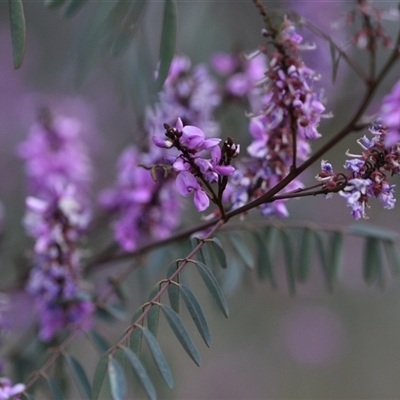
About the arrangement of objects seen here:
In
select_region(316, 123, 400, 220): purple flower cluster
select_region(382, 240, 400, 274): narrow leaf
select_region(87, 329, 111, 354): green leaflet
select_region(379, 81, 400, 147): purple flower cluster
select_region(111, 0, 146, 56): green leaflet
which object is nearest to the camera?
select_region(379, 81, 400, 147): purple flower cluster

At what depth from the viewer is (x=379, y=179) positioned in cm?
90

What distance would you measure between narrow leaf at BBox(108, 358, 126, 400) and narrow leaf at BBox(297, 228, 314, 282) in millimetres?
689

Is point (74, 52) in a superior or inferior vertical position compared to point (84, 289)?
superior

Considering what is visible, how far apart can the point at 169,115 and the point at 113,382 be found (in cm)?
74

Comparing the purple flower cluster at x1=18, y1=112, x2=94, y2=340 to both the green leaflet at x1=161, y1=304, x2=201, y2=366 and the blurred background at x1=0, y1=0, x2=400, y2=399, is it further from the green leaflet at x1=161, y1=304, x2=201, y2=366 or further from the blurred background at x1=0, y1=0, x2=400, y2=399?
the green leaflet at x1=161, y1=304, x2=201, y2=366

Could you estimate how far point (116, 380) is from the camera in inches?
35.1

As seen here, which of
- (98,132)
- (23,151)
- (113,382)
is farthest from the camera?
(98,132)

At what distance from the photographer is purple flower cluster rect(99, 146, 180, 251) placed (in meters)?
1.49

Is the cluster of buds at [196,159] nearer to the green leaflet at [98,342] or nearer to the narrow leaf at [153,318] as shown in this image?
the narrow leaf at [153,318]

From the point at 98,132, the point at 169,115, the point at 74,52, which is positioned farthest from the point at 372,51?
the point at 98,132

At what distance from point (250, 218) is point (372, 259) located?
851 mm

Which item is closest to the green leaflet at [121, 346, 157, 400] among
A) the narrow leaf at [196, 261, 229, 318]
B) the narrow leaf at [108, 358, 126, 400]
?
the narrow leaf at [108, 358, 126, 400]

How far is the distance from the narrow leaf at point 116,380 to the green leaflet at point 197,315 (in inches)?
4.8

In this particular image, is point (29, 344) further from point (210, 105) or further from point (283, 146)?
point (283, 146)
